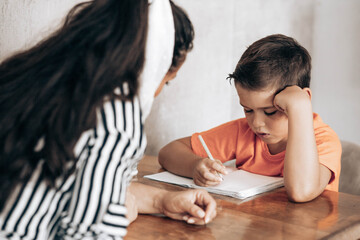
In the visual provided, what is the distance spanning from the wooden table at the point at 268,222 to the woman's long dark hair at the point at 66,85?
25 centimetres

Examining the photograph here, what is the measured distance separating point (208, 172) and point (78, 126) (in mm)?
568

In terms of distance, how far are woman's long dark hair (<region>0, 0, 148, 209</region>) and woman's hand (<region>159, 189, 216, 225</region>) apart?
0.29m

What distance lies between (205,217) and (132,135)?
27 centimetres

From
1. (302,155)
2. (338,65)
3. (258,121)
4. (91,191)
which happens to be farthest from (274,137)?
(338,65)

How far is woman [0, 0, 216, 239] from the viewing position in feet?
1.84

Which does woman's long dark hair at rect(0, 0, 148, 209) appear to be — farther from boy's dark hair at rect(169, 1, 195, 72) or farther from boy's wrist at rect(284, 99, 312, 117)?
boy's wrist at rect(284, 99, 312, 117)

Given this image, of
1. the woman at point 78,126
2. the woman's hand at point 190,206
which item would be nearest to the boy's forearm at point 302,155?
the woman's hand at point 190,206

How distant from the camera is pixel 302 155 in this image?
1.00 m

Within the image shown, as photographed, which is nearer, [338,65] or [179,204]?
[179,204]

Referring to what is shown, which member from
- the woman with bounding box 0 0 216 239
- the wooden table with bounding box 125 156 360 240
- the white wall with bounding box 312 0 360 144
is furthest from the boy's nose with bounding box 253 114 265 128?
the white wall with bounding box 312 0 360 144

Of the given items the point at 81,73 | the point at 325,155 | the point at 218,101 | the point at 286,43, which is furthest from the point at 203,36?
the point at 81,73

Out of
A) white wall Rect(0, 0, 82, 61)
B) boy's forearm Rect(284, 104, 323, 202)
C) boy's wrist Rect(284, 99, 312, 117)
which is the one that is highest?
white wall Rect(0, 0, 82, 61)

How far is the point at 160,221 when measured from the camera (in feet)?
2.64

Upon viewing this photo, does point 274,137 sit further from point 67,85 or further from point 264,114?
point 67,85
